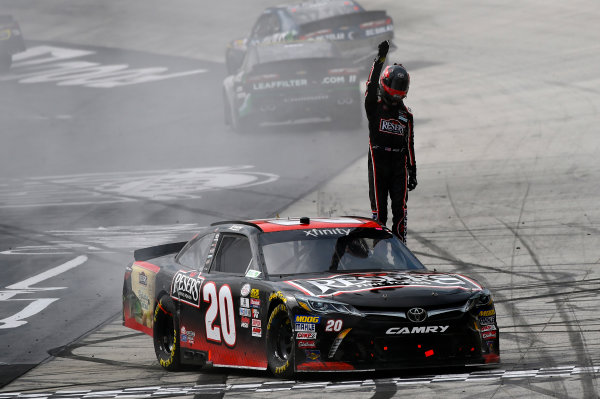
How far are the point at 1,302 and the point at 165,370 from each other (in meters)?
3.44

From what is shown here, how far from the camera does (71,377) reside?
8.50 meters

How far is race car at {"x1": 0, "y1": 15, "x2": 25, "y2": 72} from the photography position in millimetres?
32938

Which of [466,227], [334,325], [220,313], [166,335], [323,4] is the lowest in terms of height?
[466,227]

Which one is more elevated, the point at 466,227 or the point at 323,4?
the point at 323,4

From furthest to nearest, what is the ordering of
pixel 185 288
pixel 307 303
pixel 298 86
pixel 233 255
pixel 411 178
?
pixel 298 86, pixel 411 178, pixel 185 288, pixel 233 255, pixel 307 303

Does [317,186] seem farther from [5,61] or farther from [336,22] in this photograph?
[5,61]

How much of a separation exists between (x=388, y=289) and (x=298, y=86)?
14.4 metres

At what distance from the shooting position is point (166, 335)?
9078mm

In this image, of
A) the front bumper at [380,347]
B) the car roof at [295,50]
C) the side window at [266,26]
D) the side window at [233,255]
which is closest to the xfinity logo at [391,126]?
the side window at [233,255]

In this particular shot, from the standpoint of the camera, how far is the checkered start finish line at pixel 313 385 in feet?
23.9

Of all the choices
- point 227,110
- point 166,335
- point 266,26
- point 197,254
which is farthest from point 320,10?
point 166,335

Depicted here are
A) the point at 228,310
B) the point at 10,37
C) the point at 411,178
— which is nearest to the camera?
the point at 228,310

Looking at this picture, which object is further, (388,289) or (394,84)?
(394,84)

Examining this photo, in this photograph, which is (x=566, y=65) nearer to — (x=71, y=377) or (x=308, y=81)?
(x=308, y=81)
